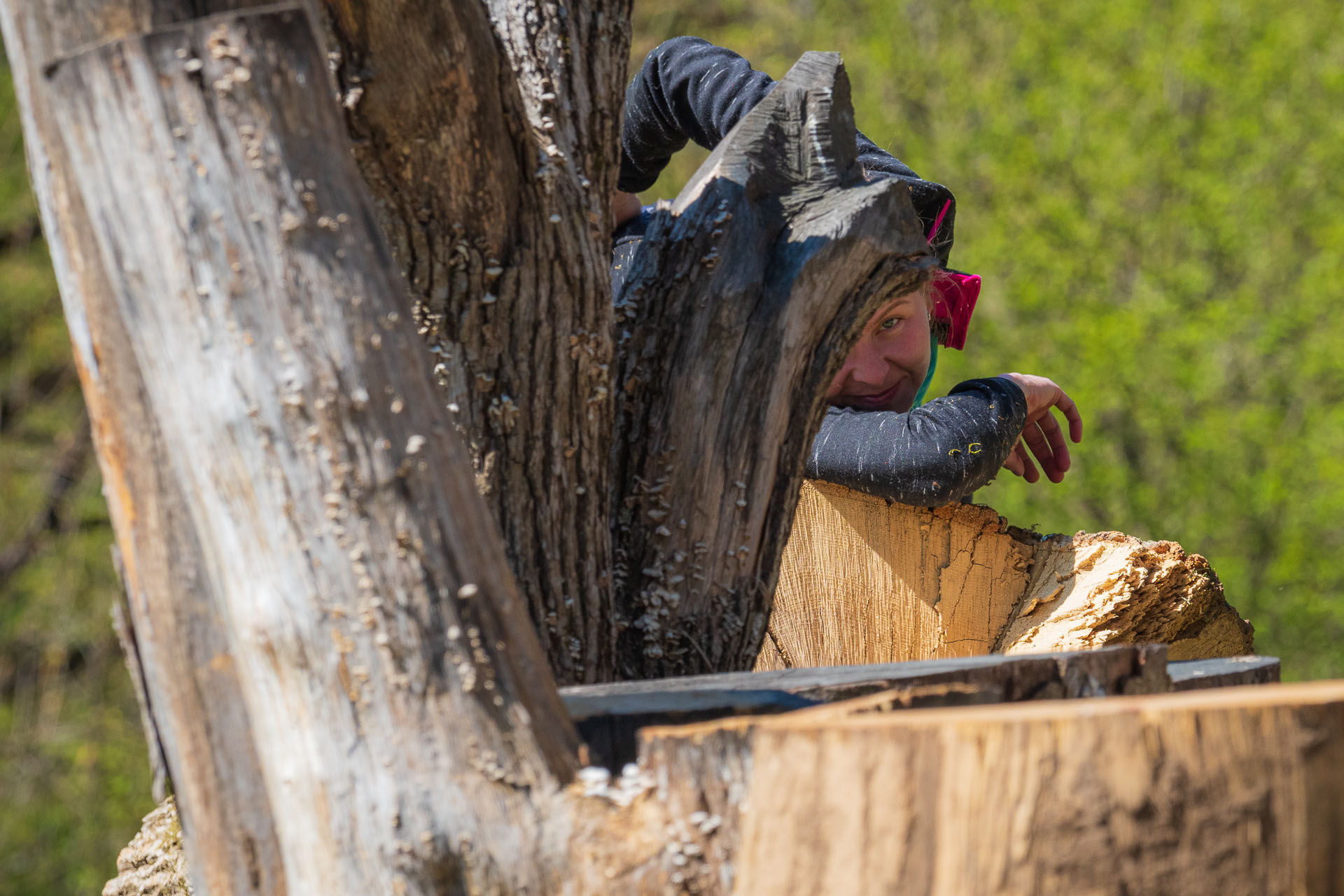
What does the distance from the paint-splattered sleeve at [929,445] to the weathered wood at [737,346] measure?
0.51 metres

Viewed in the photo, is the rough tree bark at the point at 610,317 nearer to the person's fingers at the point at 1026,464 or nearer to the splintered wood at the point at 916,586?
the splintered wood at the point at 916,586

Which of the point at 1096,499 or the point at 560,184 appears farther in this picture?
the point at 1096,499

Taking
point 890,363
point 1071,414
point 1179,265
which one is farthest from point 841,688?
point 1179,265

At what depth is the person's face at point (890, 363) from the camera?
85.7 inches

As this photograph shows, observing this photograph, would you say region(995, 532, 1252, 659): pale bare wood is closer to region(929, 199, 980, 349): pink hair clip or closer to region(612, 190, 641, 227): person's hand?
region(929, 199, 980, 349): pink hair clip

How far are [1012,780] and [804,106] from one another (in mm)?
938

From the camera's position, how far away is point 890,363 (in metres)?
2.25

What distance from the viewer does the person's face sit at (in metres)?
2.18

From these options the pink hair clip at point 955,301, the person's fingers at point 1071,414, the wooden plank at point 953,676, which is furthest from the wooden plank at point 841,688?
the pink hair clip at point 955,301

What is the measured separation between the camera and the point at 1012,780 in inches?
34.6

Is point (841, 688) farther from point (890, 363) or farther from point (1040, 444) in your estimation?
point (1040, 444)

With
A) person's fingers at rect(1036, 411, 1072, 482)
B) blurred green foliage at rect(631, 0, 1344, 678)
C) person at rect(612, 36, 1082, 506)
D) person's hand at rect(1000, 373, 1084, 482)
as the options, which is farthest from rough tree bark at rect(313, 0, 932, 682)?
blurred green foliage at rect(631, 0, 1344, 678)

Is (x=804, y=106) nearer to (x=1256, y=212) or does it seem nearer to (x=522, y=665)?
(x=522, y=665)

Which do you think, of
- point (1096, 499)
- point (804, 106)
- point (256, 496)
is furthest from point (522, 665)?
point (1096, 499)
